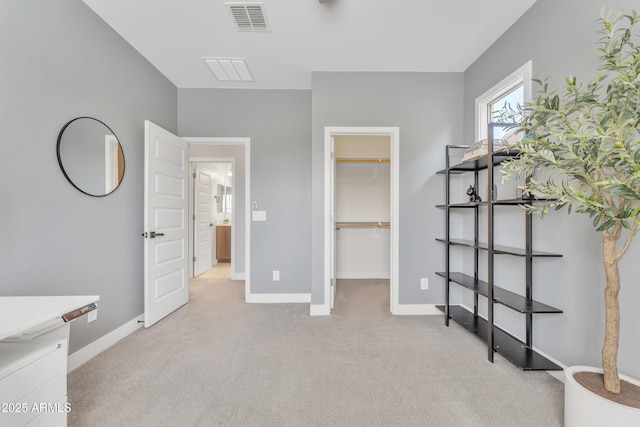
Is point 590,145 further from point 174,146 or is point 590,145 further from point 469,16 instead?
point 174,146

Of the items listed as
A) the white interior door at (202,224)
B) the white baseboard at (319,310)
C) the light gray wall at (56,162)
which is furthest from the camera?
the white interior door at (202,224)

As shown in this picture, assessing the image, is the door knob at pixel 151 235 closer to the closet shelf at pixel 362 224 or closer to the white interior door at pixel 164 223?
the white interior door at pixel 164 223

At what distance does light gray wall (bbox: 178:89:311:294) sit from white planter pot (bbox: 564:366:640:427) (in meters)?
2.62

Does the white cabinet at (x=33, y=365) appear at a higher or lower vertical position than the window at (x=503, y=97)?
lower

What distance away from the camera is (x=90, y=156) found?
7.20 feet

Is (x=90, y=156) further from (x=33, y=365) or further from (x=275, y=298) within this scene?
(x=275, y=298)

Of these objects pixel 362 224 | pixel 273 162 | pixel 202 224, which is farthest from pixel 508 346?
pixel 202 224

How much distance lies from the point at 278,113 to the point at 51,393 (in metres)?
3.19

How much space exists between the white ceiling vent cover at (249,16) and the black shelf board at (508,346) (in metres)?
3.16

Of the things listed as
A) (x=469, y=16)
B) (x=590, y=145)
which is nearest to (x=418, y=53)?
(x=469, y=16)

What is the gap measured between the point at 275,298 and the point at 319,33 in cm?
293

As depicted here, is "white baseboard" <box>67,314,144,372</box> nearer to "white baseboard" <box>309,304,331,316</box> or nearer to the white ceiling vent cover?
"white baseboard" <box>309,304,331,316</box>

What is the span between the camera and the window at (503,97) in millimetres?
2156

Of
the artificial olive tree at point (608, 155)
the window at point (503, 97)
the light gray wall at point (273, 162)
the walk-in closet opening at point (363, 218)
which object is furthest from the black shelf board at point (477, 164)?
the walk-in closet opening at point (363, 218)
